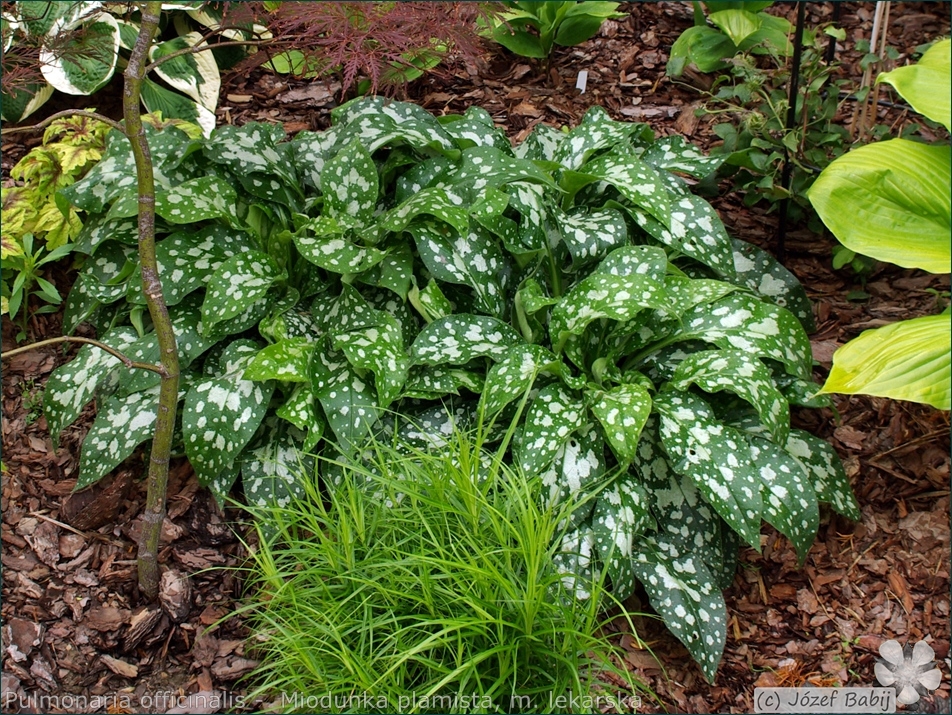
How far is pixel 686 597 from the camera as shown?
219cm

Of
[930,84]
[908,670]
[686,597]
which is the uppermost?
[930,84]

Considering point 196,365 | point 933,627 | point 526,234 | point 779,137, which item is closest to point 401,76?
point 526,234

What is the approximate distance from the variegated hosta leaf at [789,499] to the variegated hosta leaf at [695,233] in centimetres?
61

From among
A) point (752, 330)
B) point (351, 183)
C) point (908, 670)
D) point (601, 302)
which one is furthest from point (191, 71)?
point (908, 670)

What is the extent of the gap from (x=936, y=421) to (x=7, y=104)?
310 centimetres

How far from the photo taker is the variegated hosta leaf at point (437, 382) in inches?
92.4

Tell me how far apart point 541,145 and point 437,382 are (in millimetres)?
935

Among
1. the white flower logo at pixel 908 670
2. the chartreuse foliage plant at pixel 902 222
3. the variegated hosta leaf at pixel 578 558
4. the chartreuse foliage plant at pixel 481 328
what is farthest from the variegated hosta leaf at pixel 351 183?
the white flower logo at pixel 908 670

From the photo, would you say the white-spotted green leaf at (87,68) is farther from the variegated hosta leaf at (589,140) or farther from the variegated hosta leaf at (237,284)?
the variegated hosta leaf at (589,140)

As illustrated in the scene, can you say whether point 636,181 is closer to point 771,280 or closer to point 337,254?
point 771,280

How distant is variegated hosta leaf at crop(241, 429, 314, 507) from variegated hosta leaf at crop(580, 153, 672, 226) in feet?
A: 3.86

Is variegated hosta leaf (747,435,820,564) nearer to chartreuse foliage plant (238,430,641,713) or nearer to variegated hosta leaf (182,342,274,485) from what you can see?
chartreuse foliage plant (238,430,641,713)

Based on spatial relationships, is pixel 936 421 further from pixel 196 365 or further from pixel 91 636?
pixel 91 636

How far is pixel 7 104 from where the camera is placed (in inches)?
113
